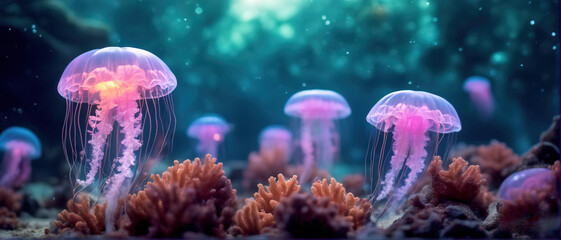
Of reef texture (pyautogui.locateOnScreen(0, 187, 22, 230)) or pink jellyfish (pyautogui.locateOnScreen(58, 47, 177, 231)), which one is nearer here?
pink jellyfish (pyautogui.locateOnScreen(58, 47, 177, 231))

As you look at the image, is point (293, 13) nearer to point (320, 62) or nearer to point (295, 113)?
point (320, 62)

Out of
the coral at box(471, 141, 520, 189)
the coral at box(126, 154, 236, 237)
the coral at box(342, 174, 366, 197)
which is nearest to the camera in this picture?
the coral at box(126, 154, 236, 237)

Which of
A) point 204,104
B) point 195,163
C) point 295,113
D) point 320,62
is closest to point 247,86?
point 204,104

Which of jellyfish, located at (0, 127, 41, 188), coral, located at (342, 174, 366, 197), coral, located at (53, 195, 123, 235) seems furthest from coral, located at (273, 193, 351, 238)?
jellyfish, located at (0, 127, 41, 188)

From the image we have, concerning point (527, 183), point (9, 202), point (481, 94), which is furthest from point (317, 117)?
point (481, 94)

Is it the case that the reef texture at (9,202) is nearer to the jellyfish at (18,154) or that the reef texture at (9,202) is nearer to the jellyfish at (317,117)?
the jellyfish at (18,154)

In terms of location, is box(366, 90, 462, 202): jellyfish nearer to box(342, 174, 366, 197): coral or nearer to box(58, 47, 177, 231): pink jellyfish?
box(58, 47, 177, 231): pink jellyfish

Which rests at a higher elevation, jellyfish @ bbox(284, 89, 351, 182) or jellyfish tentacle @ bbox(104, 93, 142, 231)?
jellyfish @ bbox(284, 89, 351, 182)
